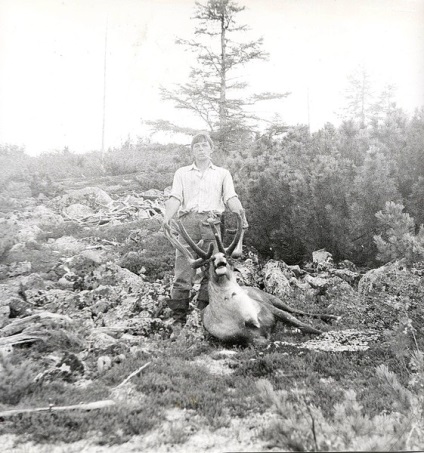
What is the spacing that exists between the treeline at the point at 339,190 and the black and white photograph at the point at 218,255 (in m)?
0.03

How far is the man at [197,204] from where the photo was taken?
5090 millimetres

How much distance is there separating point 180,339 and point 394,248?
9.29ft

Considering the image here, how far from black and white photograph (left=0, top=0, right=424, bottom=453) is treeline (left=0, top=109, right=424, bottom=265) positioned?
0.03m

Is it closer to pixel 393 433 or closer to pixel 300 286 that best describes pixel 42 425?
pixel 393 433

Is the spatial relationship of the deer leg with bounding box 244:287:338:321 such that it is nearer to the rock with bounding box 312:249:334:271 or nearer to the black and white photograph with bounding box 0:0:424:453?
the black and white photograph with bounding box 0:0:424:453

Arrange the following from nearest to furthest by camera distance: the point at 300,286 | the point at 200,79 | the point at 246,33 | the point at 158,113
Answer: the point at 300,286 → the point at 246,33 → the point at 200,79 → the point at 158,113

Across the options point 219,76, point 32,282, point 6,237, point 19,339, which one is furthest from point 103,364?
point 219,76

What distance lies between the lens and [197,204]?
513cm

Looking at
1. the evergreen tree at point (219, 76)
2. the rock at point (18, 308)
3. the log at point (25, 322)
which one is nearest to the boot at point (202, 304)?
the log at point (25, 322)

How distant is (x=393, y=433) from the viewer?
218 centimetres

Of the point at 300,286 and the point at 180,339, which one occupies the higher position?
the point at 300,286

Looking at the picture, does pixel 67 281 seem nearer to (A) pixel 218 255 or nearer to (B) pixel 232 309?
(A) pixel 218 255

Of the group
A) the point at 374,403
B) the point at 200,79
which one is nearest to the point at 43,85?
the point at 200,79

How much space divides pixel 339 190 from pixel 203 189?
236 cm
